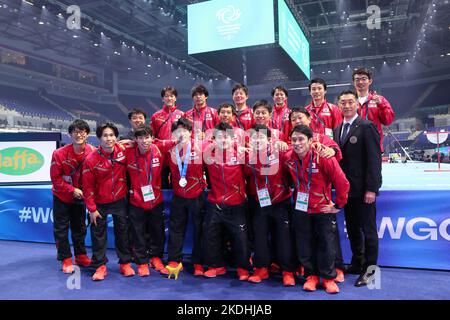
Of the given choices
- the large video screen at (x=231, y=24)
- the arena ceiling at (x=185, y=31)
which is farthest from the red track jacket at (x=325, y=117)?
the arena ceiling at (x=185, y=31)

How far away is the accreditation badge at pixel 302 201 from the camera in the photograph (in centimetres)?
257

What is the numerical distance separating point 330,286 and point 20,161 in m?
4.38

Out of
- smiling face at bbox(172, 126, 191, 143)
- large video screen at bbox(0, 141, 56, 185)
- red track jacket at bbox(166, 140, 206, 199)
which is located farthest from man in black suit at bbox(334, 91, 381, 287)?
large video screen at bbox(0, 141, 56, 185)

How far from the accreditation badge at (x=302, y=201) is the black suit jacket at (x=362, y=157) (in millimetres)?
397

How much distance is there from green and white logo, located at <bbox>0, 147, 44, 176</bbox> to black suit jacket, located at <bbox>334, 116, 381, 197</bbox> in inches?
163

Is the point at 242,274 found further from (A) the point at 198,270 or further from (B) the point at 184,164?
(B) the point at 184,164

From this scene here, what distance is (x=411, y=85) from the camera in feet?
84.8

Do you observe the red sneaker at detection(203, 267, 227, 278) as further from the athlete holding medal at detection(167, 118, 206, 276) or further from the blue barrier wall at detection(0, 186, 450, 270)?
the blue barrier wall at detection(0, 186, 450, 270)

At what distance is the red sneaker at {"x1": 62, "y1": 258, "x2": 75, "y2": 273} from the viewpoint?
3.14 meters

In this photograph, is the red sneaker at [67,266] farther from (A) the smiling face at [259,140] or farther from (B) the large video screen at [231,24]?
(B) the large video screen at [231,24]

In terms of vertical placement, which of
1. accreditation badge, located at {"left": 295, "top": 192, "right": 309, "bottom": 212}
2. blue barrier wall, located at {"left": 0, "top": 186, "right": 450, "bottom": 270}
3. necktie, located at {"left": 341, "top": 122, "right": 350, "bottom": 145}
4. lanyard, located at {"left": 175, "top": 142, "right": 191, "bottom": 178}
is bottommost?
blue barrier wall, located at {"left": 0, "top": 186, "right": 450, "bottom": 270}
